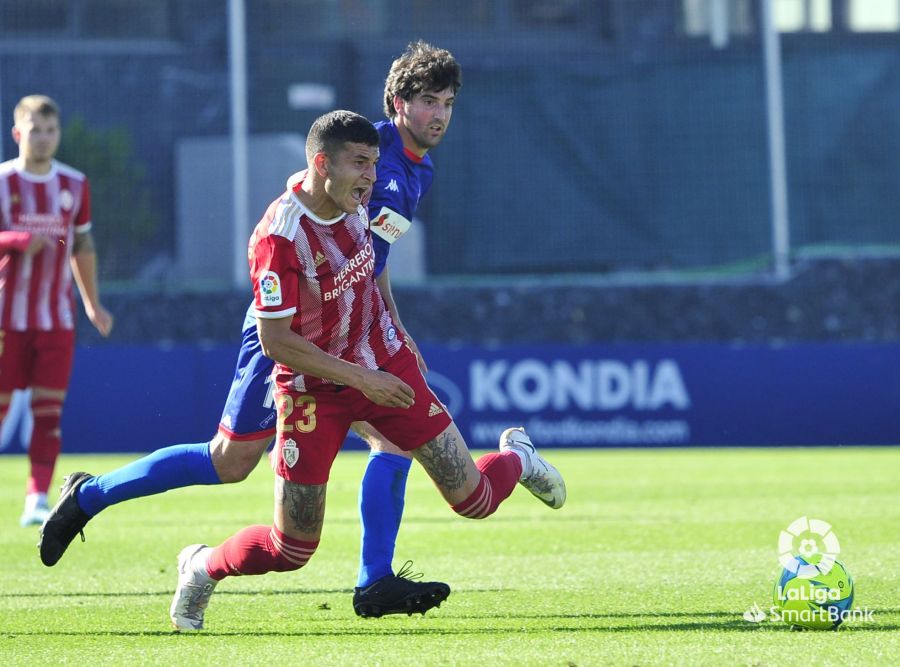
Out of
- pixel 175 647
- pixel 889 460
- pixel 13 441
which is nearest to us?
pixel 175 647

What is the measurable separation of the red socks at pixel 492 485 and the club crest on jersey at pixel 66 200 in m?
4.07

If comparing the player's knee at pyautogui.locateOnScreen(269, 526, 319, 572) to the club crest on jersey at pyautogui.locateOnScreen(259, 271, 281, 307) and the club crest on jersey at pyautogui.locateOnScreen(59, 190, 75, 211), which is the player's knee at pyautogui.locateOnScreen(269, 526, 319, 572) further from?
the club crest on jersey at pyautogui.locateOnScreen(59, 190, 75, 211)

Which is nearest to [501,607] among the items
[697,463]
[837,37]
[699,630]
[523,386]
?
[699,630]

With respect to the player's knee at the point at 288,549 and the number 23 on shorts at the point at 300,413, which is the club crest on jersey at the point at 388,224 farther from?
the player's knee at the point at 288,549

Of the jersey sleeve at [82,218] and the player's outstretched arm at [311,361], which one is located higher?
the jersey sleeve at [82,218]

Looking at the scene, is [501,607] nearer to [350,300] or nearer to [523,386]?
[350,300]

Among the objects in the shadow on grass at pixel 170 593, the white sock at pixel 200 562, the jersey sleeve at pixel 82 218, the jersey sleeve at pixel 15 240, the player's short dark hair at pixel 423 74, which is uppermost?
the player's short dark hair at pixel 423 74

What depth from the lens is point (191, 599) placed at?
5359 mm

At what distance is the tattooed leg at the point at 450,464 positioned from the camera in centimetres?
541

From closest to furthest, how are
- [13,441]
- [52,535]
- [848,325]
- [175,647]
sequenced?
[175,647] < [52,535] < [13,441] < [848,325]

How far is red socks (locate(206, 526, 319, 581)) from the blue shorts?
40cm

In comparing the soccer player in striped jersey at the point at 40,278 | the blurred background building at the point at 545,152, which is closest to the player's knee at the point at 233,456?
the soccer player in striped jersey at the point at 40,278

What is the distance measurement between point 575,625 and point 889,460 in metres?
9.05

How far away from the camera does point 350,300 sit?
529 centimetres
